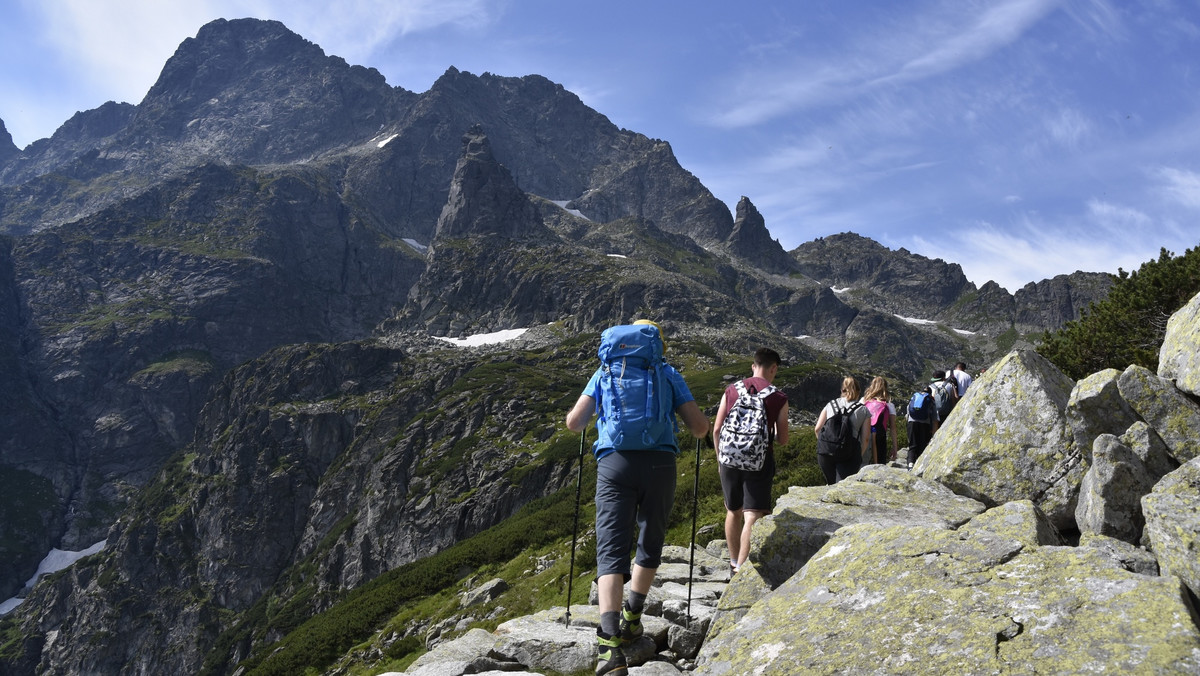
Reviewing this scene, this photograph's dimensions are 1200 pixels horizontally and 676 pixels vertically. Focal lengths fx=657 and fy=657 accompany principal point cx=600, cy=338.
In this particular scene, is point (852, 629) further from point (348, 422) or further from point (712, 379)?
point (348, 422)

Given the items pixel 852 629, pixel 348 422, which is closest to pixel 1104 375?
pixel 852 629

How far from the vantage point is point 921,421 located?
18625 mm

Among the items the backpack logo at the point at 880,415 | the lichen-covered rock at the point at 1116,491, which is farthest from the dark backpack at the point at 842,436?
the lichen-covered rock at the point at 1116,491

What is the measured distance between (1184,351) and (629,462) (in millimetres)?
9495

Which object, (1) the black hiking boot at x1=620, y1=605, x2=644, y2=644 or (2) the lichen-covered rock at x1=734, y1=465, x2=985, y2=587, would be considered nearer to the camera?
(1) the black hiking boot at x1=620, y1=605, x2=644, y2=644

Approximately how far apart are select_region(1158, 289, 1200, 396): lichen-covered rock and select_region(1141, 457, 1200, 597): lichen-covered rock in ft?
12.8

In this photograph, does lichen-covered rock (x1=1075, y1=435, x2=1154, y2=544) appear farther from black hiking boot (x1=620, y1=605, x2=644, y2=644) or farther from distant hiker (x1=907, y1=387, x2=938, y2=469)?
distant hiker (x1=907, y1=387, x2=938, y2=469)

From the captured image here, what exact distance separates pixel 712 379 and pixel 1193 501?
322ft

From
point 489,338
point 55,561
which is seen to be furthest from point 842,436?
point 55,561

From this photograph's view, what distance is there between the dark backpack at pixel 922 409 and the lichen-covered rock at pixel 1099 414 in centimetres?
854

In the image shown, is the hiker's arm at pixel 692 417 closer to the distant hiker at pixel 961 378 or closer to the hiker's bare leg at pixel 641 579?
the hiker's bare leg at pixel 641 579

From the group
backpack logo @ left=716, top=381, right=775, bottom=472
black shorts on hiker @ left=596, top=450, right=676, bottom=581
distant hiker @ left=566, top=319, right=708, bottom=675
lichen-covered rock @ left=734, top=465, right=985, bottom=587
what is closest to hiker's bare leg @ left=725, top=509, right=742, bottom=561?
lichen-covered rock @ left=734, top=465, right=985, bottom=587

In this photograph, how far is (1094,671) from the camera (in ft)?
14.9

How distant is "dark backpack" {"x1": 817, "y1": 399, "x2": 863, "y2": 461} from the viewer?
44.0ft
